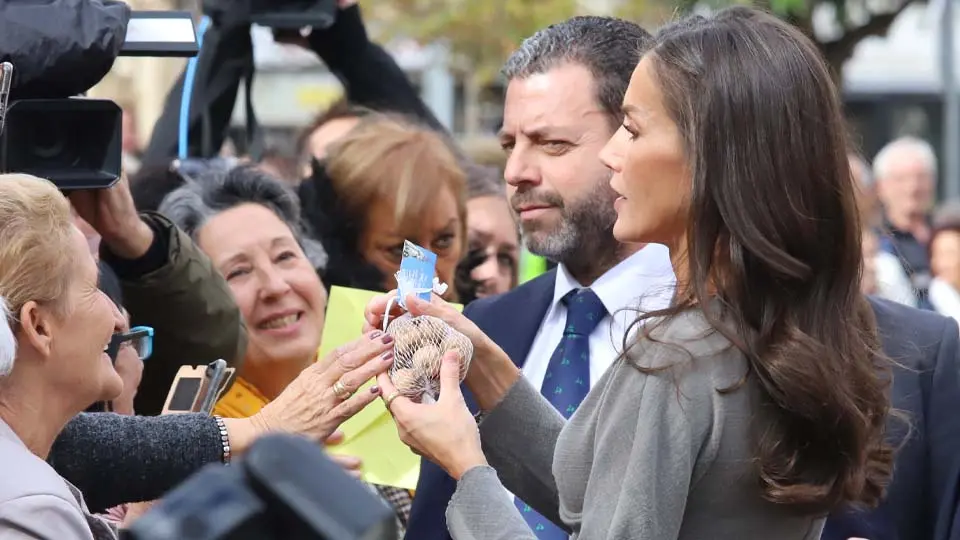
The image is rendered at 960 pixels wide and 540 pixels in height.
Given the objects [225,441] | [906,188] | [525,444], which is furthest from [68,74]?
[906,188]

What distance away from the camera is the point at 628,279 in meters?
3.64

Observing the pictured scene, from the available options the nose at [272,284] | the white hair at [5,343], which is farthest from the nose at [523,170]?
the white hair at [5,343]

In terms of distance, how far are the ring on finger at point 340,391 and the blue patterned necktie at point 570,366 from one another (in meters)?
0.57

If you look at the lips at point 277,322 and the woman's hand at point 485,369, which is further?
the lips at point 277,322

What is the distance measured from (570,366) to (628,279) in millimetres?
266

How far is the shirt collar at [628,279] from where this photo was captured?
3.62 m

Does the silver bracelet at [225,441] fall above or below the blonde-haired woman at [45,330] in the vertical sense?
below

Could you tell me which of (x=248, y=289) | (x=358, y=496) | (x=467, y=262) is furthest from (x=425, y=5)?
(x=358, y=496)

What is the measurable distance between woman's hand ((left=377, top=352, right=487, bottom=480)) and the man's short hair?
1.30 m

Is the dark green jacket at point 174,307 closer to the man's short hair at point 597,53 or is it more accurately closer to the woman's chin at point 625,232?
the man's short hair at point 597,53

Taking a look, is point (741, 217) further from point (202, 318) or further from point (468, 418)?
point (202, 318)

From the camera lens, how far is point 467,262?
18.5 ft

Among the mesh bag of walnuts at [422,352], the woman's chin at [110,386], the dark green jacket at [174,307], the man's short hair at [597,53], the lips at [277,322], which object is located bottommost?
the lips at [277,322]

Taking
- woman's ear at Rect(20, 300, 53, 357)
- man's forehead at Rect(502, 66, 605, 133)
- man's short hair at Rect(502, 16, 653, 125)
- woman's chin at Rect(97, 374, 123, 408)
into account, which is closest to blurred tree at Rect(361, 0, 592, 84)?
man's short hair at Rect(502, 16, 653, 125)
